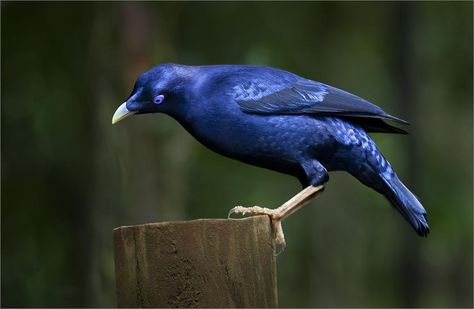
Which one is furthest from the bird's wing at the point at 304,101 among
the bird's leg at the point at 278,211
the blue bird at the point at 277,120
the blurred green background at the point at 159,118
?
the blurred green background at the point at 159,118

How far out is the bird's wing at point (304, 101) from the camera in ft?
21.2

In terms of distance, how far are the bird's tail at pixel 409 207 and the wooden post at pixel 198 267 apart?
2287 mm

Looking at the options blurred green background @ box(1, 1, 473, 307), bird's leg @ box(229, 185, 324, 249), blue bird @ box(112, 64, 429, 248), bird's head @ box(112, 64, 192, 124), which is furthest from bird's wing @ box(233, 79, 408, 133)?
blurred green background @ box(1, 1, 473, 307)

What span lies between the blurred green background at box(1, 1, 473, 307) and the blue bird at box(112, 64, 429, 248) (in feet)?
13.5

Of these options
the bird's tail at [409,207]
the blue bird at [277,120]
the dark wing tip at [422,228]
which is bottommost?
the dark wing tip at [422,228]

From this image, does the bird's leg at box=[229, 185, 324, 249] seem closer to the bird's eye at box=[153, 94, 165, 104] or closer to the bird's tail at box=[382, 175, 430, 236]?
the bird's tail at box=[382, 175, 430, 236]

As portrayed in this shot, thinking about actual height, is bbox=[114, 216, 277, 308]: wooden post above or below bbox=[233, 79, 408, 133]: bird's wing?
below

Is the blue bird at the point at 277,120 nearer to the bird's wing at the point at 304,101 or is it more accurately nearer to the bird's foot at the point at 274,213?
the bird's wing at the point at 304,101

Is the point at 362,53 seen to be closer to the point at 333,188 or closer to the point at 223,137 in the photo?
the point at 333,188

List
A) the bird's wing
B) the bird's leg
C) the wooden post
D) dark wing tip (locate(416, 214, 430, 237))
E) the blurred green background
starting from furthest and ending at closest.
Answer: the blurred green background < dark wing tip (locate(416, 214, 430, 237)) < the bird's wing < the bird's leg < the wooden post

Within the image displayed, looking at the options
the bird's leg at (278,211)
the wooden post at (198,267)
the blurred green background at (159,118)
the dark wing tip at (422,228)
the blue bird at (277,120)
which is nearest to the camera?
the wooden post at (198,267)

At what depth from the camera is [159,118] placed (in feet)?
35.3

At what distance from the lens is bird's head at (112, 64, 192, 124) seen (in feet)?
21.3

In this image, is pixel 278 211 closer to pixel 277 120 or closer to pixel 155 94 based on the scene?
pixel 277 120
